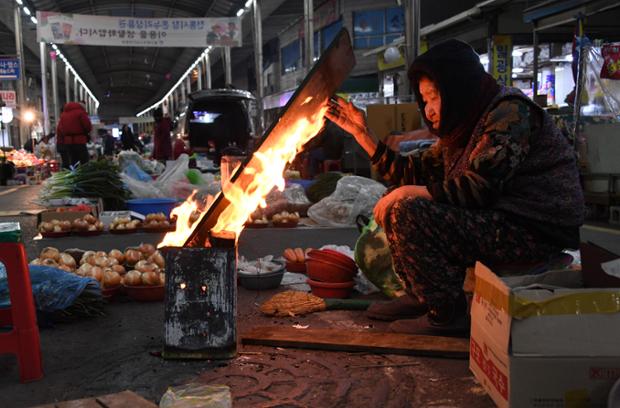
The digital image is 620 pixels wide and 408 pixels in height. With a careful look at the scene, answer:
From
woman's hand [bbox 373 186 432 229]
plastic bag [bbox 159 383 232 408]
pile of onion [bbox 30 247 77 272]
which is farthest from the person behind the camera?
pile of onion [bbox 30 247 77 272]

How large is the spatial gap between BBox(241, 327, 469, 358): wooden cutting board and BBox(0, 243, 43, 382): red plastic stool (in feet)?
3.57

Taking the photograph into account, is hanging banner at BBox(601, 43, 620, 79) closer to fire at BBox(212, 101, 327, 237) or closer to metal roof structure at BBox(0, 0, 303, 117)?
fire at BBox(212, 101, 327, 237)

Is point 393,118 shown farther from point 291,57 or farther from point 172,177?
point 291,57

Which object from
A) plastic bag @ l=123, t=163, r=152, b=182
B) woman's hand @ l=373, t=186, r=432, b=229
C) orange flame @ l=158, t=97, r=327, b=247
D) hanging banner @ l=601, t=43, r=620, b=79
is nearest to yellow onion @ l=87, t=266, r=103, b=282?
orange flame @ l=158, t=97, r=327, b=247

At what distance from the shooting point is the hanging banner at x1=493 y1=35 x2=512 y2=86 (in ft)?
42.9

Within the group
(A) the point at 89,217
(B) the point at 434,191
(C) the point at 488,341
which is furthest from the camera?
(A) the point at 89,217

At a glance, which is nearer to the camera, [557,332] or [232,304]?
[557,332]

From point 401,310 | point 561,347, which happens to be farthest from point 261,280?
point 561,347

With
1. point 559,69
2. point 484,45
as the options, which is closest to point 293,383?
point 484,45

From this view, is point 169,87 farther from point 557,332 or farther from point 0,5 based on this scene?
point 557,332

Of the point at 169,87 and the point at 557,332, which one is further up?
the point at 169,87

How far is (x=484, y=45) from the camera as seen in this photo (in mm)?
14727

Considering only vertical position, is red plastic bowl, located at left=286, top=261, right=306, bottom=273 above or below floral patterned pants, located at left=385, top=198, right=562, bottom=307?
below

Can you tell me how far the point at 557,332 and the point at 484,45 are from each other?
13.7m
